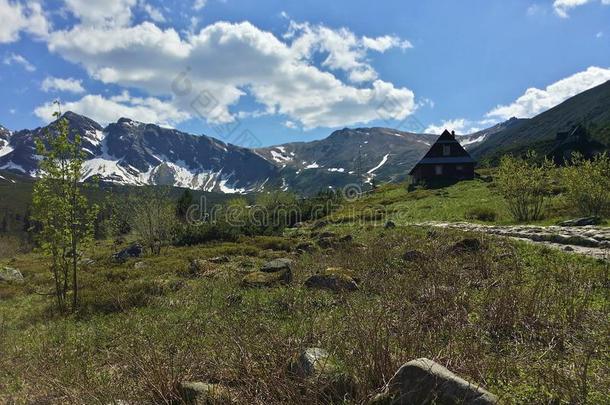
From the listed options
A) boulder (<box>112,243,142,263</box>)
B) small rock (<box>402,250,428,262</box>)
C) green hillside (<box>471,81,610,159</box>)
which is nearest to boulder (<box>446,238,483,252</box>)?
small rock (<box>402,250,428,262</box>)

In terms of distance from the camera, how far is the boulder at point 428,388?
12.6ft

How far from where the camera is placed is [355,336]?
5.06 meters

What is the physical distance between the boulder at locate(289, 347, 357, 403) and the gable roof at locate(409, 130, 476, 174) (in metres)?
56.5

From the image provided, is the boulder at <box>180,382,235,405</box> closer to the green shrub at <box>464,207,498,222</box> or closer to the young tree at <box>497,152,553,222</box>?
the young tree at <box>497,152,553,222</box>

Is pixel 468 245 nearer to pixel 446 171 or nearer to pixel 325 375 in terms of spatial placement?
pixel 325 375

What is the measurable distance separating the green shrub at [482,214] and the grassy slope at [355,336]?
12355 millimetres

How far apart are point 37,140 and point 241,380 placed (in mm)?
11652

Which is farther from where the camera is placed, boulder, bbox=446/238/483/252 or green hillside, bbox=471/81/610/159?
green hillside, bbox=471/81/610/159

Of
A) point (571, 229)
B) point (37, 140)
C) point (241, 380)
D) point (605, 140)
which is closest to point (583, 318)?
point (241, 380)

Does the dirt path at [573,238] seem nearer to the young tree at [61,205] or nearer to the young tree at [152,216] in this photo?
the young tree at [61,205]

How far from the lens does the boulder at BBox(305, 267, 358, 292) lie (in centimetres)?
999

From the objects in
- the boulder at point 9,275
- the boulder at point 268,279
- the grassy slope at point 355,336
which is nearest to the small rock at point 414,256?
the grassy slope at point 355,336

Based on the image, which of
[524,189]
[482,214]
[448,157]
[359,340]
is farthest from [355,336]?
[448,157]

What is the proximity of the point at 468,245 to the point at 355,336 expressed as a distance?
27.8ft
